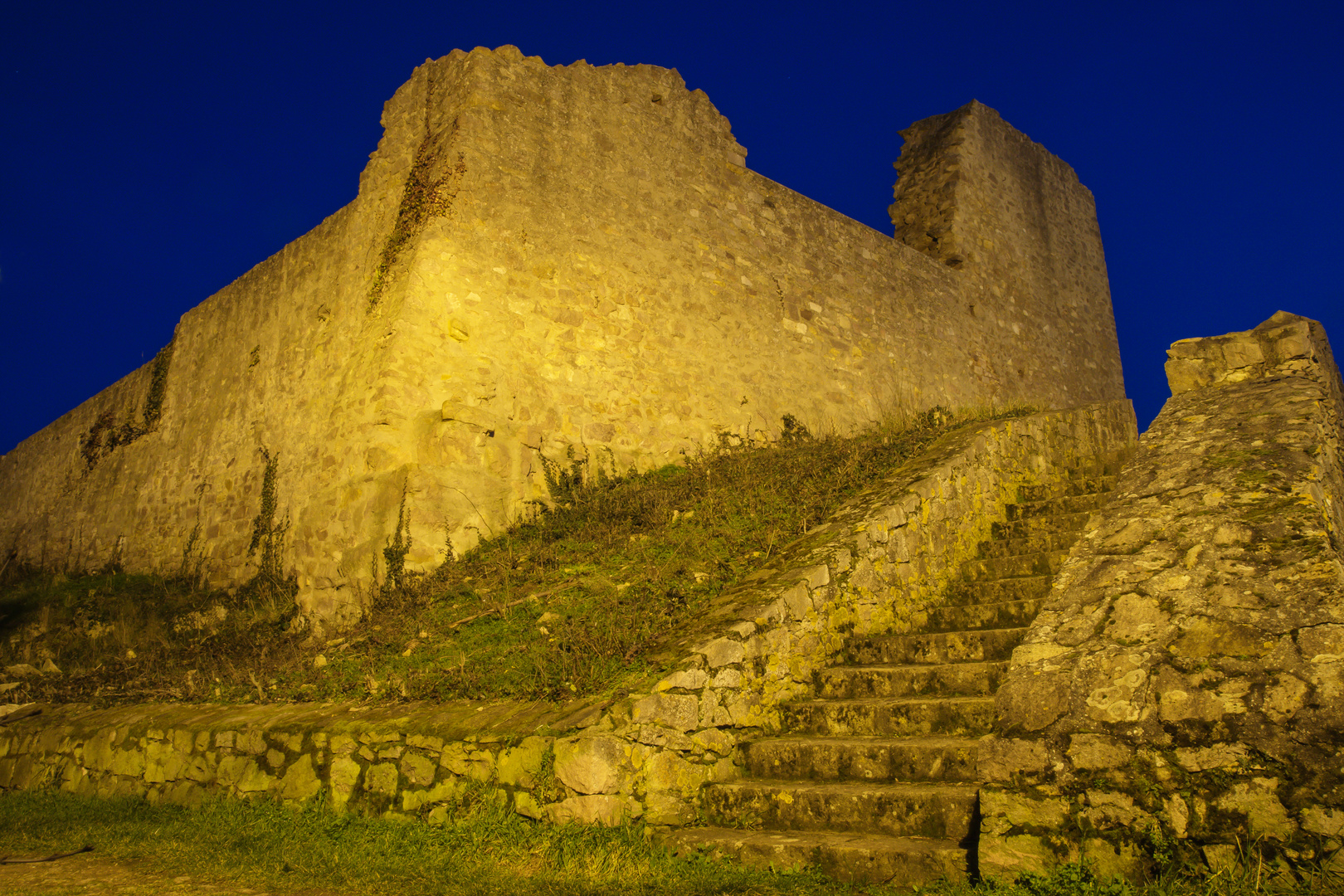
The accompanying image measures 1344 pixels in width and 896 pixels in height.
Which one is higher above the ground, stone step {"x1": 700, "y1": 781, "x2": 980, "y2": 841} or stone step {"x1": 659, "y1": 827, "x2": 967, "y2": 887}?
stone step {"x1": 700, "y1": 781, "x2": 980, "y2": 841}

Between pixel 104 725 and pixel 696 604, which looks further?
pixel 104 725

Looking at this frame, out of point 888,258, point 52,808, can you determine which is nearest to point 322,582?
point 52,808

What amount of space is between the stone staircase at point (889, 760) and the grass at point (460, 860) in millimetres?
110

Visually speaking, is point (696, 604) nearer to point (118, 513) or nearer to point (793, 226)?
point (793, 226)

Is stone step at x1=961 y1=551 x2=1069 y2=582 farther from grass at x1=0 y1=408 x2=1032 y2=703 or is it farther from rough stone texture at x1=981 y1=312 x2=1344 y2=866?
rough stone texture at x1=981 y1=312 x2=1344 y2=866

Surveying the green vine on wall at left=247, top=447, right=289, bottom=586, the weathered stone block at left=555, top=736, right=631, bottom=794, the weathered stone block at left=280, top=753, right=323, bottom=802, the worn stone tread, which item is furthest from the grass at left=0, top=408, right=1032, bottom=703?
the worn stone tread

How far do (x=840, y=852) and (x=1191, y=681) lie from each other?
4.42 ft

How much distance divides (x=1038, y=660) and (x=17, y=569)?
1530cm

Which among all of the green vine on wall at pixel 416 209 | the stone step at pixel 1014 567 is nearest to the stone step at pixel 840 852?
the stone step at pixel 1014 567

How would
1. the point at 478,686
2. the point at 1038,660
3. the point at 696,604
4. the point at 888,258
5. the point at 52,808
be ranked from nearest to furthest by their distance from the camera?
1. the point at 1038,660
2. the point at 478,686
3. the point at 696,604
4. the point at 52,808
5. the point at 888,258

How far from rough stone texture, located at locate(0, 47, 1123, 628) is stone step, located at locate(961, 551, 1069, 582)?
12.7 feet

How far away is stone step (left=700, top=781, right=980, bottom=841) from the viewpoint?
128 inches

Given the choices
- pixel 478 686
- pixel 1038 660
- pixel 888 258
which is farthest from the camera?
pixel 888 258

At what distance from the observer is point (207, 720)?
5.06 metres
